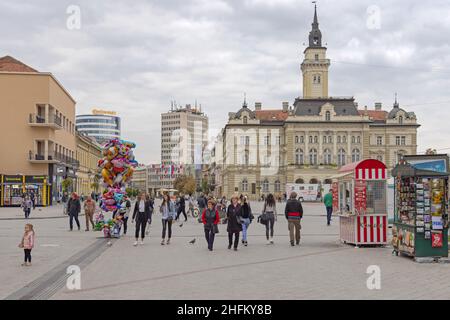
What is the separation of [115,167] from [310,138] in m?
89.6

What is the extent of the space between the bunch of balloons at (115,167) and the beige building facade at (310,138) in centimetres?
8548

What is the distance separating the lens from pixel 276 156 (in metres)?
115

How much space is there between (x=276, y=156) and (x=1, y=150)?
62.9 meters

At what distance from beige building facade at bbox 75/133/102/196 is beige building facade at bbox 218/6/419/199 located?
2577 cm

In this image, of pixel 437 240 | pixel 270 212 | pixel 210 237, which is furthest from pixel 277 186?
pixel 437 240

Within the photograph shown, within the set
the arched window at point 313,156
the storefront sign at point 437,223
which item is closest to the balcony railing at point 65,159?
the arched window at point 313,156

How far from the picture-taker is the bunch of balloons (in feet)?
76.9

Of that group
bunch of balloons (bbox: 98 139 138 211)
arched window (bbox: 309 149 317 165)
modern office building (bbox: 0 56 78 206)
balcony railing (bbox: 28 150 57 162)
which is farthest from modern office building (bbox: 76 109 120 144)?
bunch of balloons (bbox: 98 139 138 211)

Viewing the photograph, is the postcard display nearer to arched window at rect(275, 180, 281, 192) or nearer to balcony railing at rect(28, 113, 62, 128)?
balcony railing at rect(28, 113, 62, 128)

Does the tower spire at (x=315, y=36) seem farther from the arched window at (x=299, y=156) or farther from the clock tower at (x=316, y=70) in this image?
the arched window at (x=299, y=156)

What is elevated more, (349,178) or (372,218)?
(349,178)

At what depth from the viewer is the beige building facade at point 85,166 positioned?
8831 centimetres

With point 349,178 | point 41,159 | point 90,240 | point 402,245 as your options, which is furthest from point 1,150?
point 402,245

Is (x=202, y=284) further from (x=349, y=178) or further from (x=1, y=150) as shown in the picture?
(x=1, y=150)
